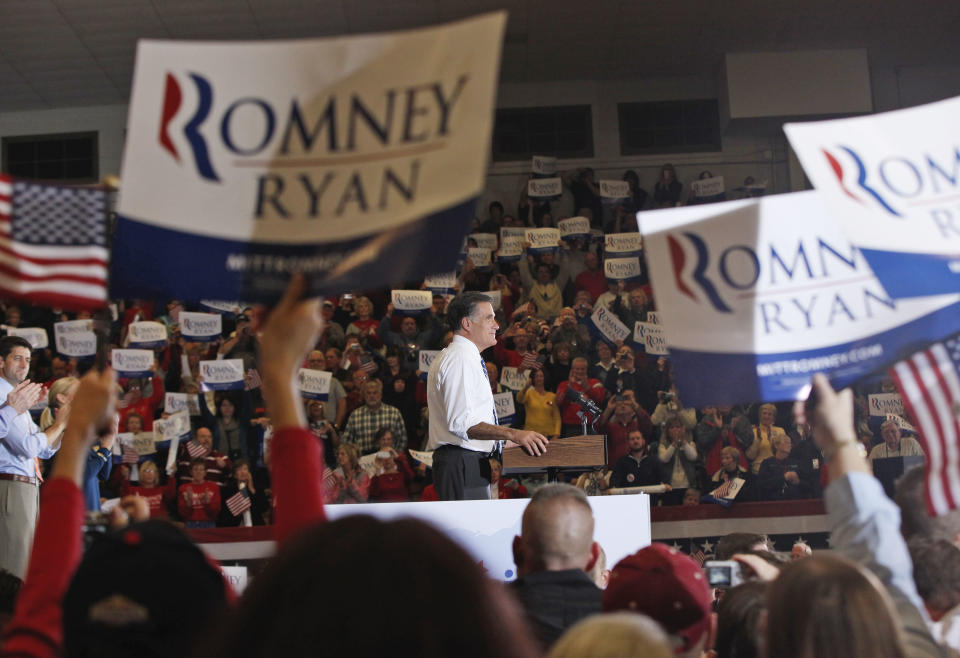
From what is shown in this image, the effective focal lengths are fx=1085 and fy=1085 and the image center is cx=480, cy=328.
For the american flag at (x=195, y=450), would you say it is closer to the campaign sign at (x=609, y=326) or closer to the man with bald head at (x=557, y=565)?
the campaign sign at (x=609, y=326)

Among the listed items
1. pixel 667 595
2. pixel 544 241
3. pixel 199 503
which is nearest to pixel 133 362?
pixel 199 503

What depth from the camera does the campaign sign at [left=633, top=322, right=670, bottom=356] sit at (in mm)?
11266

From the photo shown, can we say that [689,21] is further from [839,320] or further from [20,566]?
[839,320]

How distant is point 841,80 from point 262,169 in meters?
14.6

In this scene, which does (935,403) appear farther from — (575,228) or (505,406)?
(575,228)

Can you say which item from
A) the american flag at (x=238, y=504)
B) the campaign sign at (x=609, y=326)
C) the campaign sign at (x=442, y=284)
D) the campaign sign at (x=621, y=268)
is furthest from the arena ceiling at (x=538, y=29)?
the american flag at (x=238, y=504)

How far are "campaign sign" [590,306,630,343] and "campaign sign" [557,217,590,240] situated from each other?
256cm

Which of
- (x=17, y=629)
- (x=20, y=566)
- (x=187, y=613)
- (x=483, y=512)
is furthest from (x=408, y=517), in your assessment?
(x=20, y=566)

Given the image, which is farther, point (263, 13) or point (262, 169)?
point (263, 13)

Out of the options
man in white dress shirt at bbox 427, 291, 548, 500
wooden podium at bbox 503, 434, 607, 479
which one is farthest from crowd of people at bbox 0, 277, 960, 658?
man in white dress shirt at bbox 427, 291, 548, 500

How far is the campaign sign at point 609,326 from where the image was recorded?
37.5 feet

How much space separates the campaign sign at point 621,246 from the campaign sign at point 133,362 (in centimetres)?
532

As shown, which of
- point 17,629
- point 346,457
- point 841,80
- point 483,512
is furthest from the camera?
point 841,80

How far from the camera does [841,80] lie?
15.2 m
